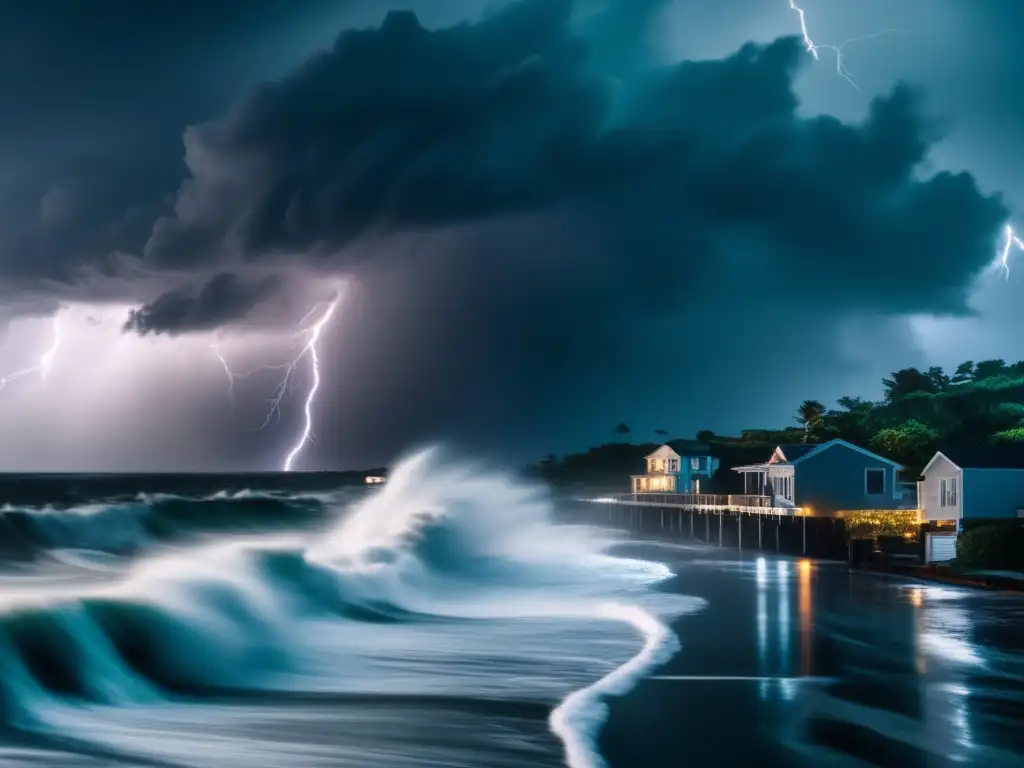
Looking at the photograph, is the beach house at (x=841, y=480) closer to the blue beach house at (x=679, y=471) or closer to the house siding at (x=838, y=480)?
the house siding at (x=838, y=480)

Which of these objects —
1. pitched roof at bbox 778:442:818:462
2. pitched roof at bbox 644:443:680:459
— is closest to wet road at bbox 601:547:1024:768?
pitched roof at bbox 778:442:818:462

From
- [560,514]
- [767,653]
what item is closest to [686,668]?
[767,653]

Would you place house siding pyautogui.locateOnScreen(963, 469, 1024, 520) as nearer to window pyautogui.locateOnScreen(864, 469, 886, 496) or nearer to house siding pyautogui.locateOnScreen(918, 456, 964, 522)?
house siding pyautogui.locateOnScreen(918, 456, 964, 522)

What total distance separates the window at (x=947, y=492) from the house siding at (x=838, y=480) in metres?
11.8

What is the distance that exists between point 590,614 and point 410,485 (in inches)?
1849

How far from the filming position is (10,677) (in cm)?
1538

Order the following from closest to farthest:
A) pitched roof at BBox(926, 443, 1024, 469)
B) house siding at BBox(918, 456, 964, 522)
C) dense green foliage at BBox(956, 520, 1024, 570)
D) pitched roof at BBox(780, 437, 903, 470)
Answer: dense green foliage at BBox(956, 520, 1024, 570)
pitched roof at BBox(926, 443, 1024, 469)
house siding at BBox(918, 456, 964, 522)
pitched roof at BBox(780, 437, 903, 470)

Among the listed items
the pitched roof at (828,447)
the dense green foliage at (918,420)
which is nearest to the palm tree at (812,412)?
the dense green foliage at (918,420)

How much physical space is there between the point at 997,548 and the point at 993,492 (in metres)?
12.6

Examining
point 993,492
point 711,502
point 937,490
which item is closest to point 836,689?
point 993,492

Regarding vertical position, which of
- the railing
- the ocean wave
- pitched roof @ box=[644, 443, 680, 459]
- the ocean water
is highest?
pitched roof @ box=[644, 443, 680, 459]

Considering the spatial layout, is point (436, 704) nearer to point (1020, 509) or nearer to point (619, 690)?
point (619, 690)

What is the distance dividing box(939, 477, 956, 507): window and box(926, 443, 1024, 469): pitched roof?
0.99 m

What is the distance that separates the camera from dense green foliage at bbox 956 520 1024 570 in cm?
3584
